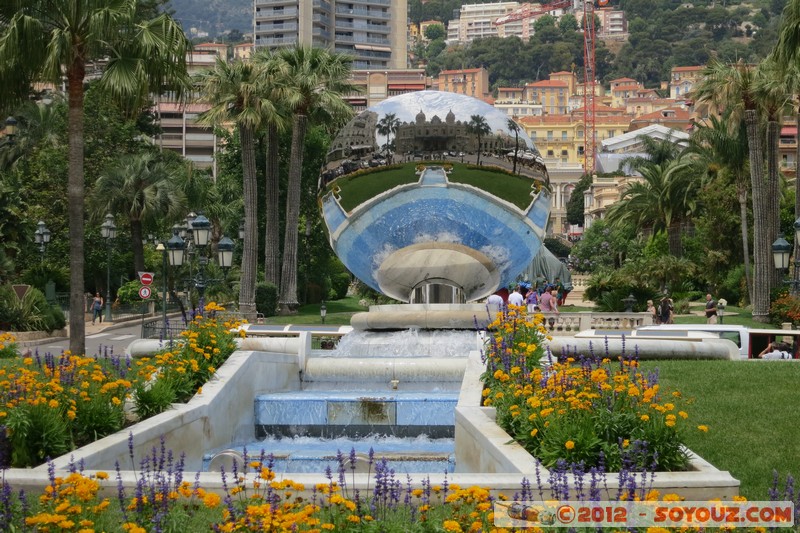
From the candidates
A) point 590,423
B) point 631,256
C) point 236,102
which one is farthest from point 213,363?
point 631,256

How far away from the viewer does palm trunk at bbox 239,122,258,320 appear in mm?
39719

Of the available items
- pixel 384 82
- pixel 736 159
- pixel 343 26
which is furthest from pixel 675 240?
pixel 343 26

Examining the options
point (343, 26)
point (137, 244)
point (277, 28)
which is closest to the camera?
point (137, 244)

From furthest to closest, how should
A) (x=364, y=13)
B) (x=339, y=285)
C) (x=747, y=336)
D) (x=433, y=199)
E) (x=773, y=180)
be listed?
(x=364, y=13) < (x=339, y=285) < (x=773, y=180) < (x=747, y=336) < (x=433, y=199)

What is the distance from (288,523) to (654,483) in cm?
362

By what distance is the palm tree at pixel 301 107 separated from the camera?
42.8 metres

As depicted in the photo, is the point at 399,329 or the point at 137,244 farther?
Answer: the point at 137,244

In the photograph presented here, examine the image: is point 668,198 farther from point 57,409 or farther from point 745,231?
point 57,409

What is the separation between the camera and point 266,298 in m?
43.9

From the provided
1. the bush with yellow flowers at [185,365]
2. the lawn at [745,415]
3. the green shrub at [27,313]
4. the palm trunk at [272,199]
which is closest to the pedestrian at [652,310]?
the palm trunk at [272,199]

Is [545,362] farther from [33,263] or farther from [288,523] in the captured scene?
[33,263]

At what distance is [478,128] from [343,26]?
170 meters

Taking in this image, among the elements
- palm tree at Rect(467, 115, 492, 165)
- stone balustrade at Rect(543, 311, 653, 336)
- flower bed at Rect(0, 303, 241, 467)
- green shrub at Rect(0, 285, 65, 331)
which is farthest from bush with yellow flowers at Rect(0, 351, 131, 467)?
green shrub at Rect(0, 285, 65, 331)

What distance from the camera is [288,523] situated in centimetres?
643
